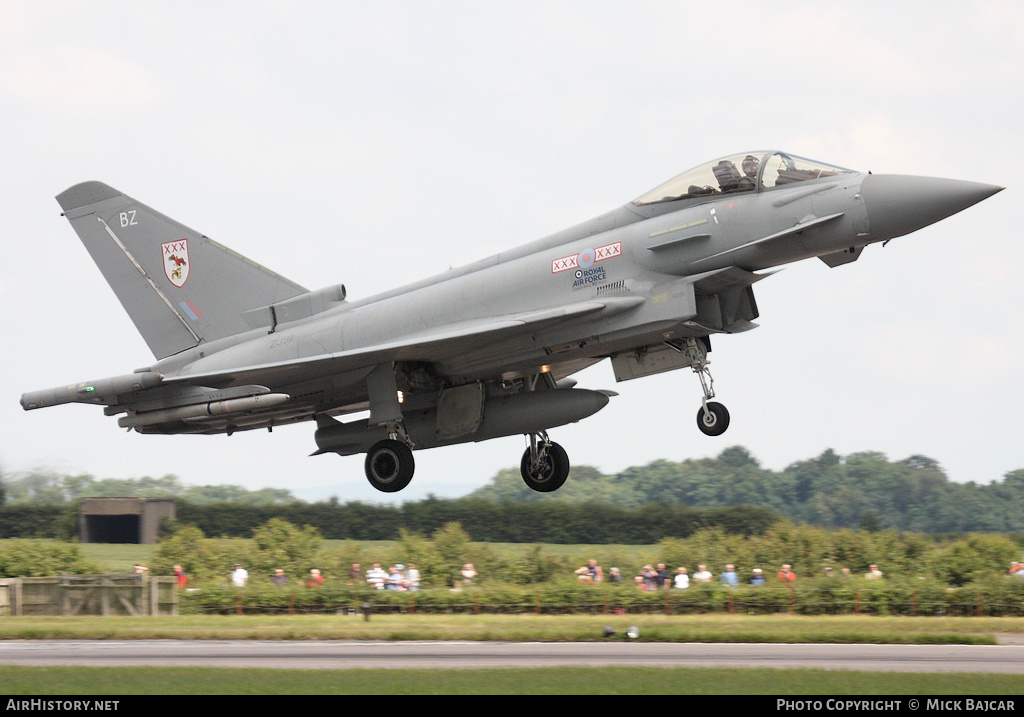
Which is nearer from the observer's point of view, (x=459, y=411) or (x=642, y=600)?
(x=459, y=411)

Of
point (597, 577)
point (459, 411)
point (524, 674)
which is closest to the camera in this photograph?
point (524, 674)

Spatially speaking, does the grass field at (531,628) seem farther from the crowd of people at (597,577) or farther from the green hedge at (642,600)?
the crowd of people at (597,577)

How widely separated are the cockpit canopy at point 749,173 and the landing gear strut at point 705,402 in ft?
6.75

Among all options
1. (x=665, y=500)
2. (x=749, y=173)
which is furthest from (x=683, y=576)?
(x=665, y=500)

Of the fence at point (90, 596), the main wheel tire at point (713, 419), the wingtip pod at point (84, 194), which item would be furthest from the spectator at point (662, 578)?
the wingtip pod at point (84, 194)

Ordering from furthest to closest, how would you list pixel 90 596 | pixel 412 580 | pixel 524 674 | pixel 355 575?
pixel 355 575
pixel 412 580
pixel 90 596
pixel 524 674

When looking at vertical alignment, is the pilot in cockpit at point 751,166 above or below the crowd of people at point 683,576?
above

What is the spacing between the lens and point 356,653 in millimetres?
15547

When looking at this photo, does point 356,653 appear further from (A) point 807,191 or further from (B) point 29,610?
(B) point 29,610

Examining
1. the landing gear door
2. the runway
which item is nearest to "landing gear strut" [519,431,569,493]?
the landing gear door

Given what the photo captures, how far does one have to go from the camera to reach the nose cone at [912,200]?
14383 mm

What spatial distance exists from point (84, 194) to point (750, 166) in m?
11.5

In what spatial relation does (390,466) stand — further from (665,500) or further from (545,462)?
(665,500)

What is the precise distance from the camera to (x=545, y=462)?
18.8 m
